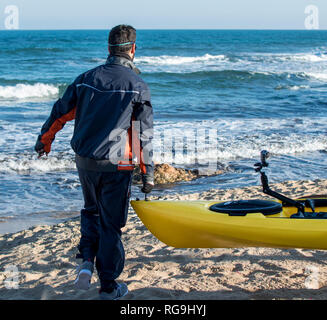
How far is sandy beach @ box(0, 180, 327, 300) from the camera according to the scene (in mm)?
3201

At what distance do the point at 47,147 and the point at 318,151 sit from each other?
23.8 feet

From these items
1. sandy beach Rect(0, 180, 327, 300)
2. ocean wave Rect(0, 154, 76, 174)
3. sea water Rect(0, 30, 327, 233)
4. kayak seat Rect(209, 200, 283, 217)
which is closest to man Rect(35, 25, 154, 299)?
sandy beach Rect(0, 180, 327, 300)

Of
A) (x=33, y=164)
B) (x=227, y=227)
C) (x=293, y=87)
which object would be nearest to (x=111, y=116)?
(x=227, y=227)

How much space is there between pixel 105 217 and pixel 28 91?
16.8 metres

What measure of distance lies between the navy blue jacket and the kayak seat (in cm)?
108

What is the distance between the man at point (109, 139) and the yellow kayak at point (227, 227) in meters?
0.66

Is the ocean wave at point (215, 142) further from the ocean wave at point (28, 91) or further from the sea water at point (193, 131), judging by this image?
the ocean wave at point (28, 91)

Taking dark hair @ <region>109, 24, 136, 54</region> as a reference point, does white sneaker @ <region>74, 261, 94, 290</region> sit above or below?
Result: below

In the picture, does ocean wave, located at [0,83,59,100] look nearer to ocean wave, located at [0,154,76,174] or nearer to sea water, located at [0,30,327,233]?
sea water, located at [0,30,327,233]

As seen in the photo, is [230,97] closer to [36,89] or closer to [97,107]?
[36,89]

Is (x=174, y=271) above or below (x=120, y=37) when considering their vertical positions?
below

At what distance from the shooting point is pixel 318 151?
9.20 metres

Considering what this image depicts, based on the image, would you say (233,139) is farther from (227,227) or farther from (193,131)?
(227,227)

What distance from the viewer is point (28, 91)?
18641mm
